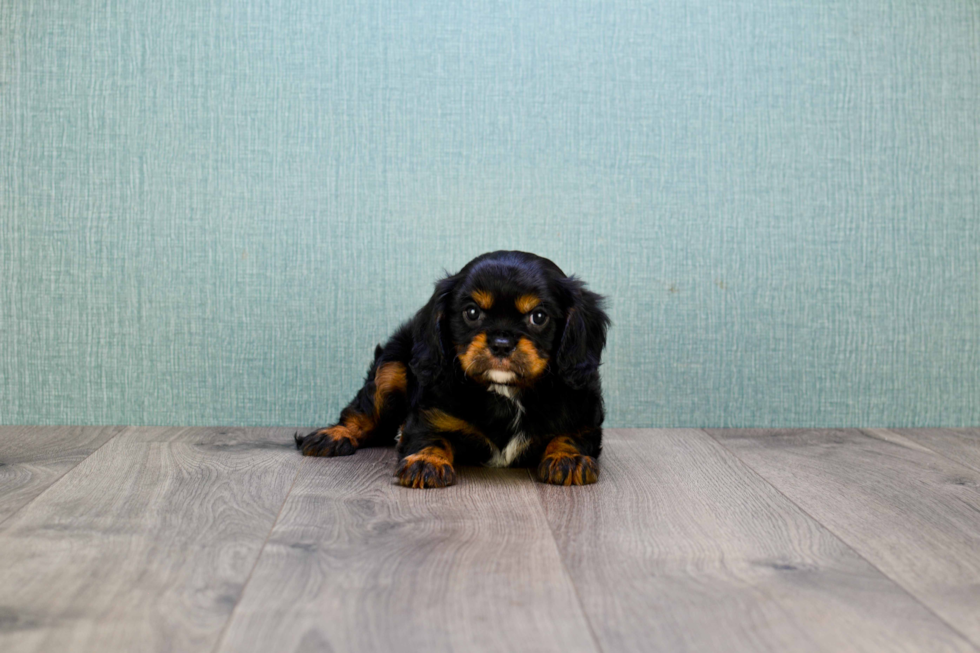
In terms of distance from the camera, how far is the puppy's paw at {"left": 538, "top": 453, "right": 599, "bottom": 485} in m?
2.05

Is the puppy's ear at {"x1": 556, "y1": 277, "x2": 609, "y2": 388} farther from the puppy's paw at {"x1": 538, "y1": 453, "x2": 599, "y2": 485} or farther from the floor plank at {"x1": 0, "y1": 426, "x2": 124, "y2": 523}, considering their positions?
the floor plank at {"x1": 0, "y1": 426, "x2": 124, "y2": 523}

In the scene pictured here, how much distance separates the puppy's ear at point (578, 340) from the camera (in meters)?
2.10

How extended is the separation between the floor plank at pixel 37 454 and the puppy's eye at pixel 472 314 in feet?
3.30

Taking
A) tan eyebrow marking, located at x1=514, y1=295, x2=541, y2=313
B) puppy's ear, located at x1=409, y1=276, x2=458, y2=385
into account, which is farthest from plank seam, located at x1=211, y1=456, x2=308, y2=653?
tan eyebrow marking, located at x1=514, y1=295, x2=541, y2=313

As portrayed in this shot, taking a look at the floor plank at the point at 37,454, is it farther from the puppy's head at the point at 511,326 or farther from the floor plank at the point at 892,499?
the floor plank at the point at 892,499

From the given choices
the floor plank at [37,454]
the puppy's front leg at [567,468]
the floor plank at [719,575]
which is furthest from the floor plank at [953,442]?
the floor plank at [37,454]

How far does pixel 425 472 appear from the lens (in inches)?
79.0

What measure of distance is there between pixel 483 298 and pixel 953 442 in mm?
1616

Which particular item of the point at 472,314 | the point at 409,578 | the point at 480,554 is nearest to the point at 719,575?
the point at 480,554

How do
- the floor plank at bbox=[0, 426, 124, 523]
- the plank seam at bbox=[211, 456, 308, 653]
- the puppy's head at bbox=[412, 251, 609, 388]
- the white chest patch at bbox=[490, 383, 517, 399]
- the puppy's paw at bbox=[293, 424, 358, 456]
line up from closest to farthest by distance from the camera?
1. the plank seam at bbox=[211, 456, 308, 653]
2. the floor plank at bbox=[0, 426, 124, 523]
3. the puppy's head at bbox=[412, 251, 609, 388]
4. the white chest patch at bbox=[490, 383, 517, 399]
5. the puppy's paw at bbox=[293, 424, 358, 456]

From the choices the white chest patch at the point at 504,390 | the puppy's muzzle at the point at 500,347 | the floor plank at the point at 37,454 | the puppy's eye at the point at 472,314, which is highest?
the puppy's eye at the point at 472,314

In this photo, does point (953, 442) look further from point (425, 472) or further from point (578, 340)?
point (425, 472)

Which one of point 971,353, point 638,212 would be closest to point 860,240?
point 971,353

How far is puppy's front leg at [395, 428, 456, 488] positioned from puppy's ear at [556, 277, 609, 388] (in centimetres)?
34
